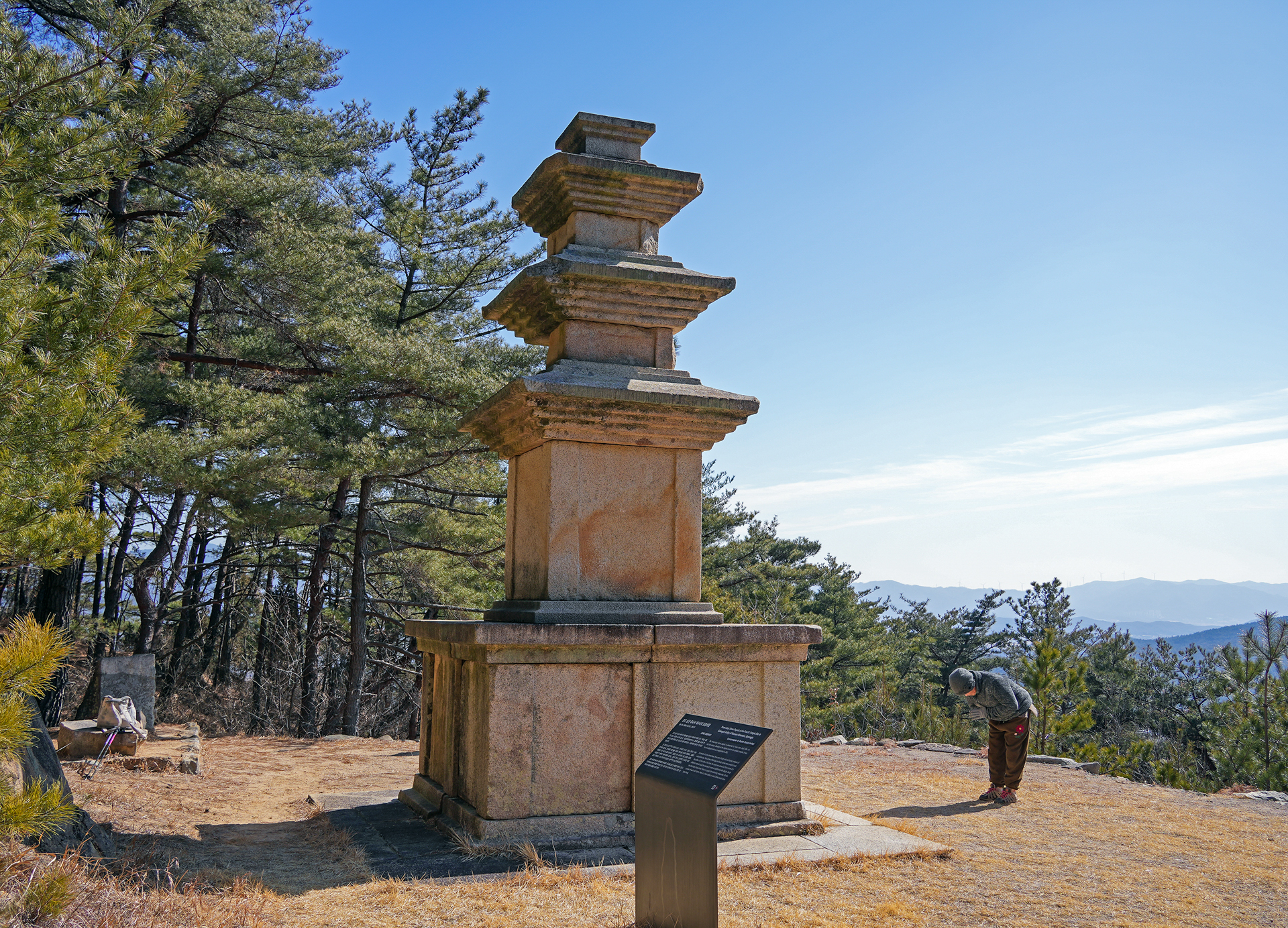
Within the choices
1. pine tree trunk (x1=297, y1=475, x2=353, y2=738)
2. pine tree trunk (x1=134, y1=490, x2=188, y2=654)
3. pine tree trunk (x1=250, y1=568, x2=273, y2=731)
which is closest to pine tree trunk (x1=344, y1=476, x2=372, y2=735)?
pine tree trunk (x1=297, y1=475, x2=353, y2=738)

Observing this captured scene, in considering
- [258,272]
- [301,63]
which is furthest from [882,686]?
[301,63]

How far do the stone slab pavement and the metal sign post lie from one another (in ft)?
2.56

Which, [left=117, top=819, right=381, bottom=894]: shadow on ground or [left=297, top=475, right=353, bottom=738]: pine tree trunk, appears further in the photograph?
[left=297, top=475, right=353, bottom=738]: pine tree trunk

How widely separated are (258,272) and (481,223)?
16.4 feet

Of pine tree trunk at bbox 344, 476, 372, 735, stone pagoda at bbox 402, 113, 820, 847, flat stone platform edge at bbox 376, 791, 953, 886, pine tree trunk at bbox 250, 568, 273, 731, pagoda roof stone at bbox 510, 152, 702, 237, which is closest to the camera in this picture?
flat stone platform edge at bbox 376, 791, 953, 886

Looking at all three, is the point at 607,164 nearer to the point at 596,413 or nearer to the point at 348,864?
the point at 596,413

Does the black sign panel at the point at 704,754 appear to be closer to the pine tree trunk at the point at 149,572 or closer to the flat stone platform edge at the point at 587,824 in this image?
the flat stone platform edge at the point at 587,824

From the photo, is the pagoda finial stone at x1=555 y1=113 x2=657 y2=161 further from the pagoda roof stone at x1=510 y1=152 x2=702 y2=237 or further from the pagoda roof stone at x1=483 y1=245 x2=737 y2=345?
the pagoda roof stone at x1=483 y1=245 x2=737 y2=345

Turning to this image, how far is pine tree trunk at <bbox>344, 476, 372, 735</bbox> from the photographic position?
15.6 meters

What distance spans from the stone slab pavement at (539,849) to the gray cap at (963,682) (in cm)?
236

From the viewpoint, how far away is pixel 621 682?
5898 millimetres

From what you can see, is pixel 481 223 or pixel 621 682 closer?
pixel 621 682

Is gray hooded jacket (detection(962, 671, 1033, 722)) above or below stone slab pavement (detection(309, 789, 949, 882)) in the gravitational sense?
above

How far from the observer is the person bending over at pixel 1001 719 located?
27.3 ft
